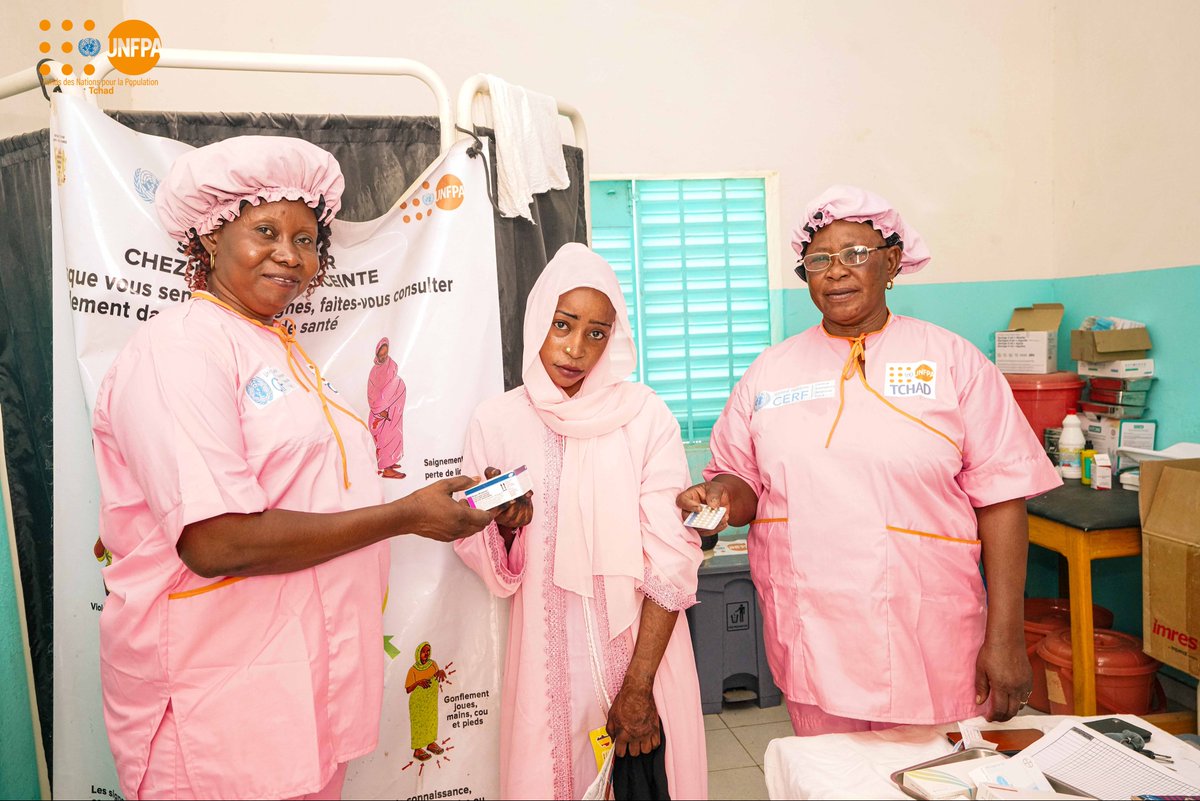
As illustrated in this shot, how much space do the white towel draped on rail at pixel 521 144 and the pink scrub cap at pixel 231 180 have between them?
57 cm

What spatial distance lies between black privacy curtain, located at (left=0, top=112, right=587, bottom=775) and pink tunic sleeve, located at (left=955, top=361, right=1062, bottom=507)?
4.10ft

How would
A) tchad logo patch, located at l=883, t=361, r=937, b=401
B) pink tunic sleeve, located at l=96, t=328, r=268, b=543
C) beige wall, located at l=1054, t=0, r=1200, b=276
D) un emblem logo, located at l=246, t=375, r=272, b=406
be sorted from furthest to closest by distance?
beige wall, located at l=1054, t=0, r=1200, b=276 < tchad logo patch, located at l=883, t=361, r=937, b=401 < un emblem logo, located at l=246, t=375, r=272, b=406 < pink tunic sleeve, located at l=96, t=328, r=268, b=543

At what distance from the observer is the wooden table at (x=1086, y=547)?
254cm

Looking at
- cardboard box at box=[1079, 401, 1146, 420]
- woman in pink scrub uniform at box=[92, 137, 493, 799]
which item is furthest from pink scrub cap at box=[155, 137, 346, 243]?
cardboard box at box=[1079, 401, 1146, 420]

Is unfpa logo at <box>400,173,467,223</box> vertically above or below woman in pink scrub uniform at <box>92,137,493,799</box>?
above

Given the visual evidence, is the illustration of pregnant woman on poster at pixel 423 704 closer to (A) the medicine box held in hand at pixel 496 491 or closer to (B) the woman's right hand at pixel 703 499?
(A) the medicine box held in hand at pixel 496 491

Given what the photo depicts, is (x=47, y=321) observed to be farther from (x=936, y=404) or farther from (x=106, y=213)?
(x=936, y=404)

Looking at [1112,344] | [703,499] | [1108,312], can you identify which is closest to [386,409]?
[703,499]

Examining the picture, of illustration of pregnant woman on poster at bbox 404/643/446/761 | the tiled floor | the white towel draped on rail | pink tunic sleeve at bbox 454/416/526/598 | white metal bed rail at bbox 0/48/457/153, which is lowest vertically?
the tiled floor

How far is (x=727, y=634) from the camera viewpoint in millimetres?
3219

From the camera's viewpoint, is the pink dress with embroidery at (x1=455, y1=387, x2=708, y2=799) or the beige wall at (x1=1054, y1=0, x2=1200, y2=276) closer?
the pink dress with embroidery at (x1=455, y1=387, x2=708, y2=799)

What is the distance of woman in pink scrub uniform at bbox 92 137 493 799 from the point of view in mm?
1198

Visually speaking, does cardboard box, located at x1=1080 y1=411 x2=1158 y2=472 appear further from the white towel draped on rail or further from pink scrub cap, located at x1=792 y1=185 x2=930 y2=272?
the white towel draped on rail

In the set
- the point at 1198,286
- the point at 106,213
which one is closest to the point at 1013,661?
the point at 1198,286
